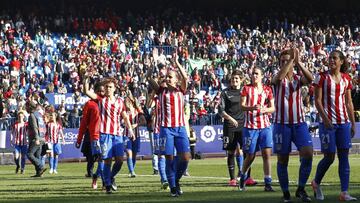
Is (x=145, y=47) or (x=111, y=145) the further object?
(x=145, y=47)

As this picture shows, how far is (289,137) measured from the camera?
48.3ft

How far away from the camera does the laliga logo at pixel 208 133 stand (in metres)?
40.4

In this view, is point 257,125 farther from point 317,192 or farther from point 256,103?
point 317,192

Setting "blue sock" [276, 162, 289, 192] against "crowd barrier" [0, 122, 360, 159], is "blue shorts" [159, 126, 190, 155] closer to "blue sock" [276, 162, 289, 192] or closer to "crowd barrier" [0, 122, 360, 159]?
"blue sock" [276, 162, 289, 192]

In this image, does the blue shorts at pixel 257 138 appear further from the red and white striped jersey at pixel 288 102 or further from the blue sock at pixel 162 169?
the red and white striped jersey at pixel 288 102

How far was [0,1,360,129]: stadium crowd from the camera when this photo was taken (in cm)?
4531

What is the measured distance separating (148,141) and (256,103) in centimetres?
2153

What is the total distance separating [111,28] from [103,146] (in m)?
37.0

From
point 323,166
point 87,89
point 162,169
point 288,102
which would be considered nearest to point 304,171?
point 323,166

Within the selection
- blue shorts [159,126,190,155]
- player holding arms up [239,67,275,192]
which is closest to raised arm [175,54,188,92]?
blue shorts [159,126,190,155]

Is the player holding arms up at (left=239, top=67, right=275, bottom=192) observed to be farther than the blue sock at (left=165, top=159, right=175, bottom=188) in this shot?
Yes

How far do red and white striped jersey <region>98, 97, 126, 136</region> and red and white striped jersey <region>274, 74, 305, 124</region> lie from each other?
405 cm

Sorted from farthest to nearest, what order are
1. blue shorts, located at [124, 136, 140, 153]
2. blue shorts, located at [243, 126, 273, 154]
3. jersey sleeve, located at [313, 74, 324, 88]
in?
blue shorts, located at [124, 136, 140, 153]
blue shorts, located at [243, 126, 273, 154]
jersey sleeve, located at [313, 74, 324, 88]

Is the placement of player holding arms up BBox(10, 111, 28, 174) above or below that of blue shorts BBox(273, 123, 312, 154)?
above
